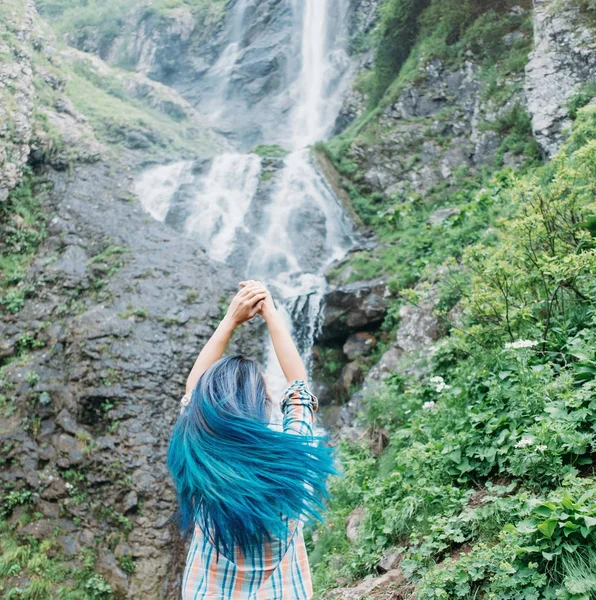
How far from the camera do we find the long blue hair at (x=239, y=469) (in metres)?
1.37

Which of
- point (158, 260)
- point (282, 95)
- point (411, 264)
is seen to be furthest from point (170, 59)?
point (411, 264)

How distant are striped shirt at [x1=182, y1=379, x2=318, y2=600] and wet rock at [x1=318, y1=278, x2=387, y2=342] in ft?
32.8

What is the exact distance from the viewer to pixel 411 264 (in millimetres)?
11297

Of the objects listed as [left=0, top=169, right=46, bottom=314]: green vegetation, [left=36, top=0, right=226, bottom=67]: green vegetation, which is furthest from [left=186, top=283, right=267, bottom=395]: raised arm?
[left=36, top=0, right=226, bottom=67]: green vegetation

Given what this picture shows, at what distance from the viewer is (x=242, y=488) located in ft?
4.46

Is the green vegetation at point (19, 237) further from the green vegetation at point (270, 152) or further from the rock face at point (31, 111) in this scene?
the green vegetation at point (270, 152)

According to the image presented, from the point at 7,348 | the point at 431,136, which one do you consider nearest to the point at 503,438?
the point at 7,348

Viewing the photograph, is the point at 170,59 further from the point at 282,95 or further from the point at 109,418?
the point at 109,418

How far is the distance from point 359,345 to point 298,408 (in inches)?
389

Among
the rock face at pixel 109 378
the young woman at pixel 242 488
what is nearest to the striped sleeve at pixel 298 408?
the young woman at pixel 242 488

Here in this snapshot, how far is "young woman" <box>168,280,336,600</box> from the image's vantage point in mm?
1374

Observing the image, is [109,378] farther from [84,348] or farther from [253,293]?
[253,293]

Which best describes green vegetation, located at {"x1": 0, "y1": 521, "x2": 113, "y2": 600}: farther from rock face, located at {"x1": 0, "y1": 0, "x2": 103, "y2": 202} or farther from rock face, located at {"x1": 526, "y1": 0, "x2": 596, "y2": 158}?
rock face, located at {"x1": 526, "y1": 0, "x2": 596, "y2": 158}

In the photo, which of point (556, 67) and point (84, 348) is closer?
point (84, 348)
